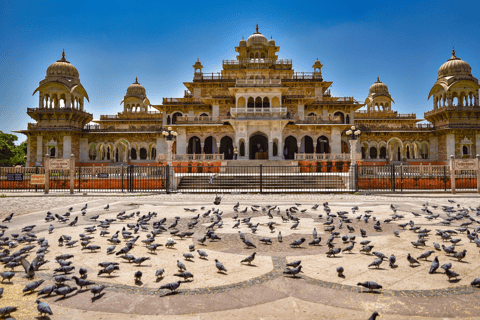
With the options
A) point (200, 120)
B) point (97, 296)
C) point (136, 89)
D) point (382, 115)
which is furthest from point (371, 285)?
point (136, 89)

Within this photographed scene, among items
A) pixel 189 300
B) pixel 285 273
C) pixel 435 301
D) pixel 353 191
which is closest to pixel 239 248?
pixel 285 273

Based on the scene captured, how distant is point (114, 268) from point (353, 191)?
14635 millimetres

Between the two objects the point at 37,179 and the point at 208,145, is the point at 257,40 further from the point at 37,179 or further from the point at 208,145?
the point at 37,179

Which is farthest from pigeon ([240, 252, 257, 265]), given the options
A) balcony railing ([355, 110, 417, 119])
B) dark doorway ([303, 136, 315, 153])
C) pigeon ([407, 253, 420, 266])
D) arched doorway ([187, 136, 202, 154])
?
balcony railing ([355, 110, 417, 119])

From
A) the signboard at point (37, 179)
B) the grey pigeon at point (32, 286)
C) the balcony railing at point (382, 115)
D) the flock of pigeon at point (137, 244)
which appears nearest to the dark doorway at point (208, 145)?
the signboard at point (37, 179)

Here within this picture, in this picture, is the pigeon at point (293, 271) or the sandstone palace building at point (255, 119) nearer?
the pigeon at point (293, 271)

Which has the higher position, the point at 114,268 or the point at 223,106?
the point at 223,106

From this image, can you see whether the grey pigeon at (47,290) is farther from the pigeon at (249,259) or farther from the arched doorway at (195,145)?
the arched doorway at (195,145)

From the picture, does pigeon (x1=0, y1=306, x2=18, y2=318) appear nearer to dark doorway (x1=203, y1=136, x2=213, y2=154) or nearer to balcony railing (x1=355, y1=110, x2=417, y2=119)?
dark doorway (x1=203, y1=136, x2=213, y2=154)

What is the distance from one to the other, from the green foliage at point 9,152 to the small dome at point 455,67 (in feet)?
204

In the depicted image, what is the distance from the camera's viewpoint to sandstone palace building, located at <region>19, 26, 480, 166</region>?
105 ft

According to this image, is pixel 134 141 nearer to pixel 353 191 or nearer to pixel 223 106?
pixel 223 106

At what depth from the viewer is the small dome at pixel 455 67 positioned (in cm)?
3681

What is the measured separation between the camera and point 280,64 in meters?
37.8
